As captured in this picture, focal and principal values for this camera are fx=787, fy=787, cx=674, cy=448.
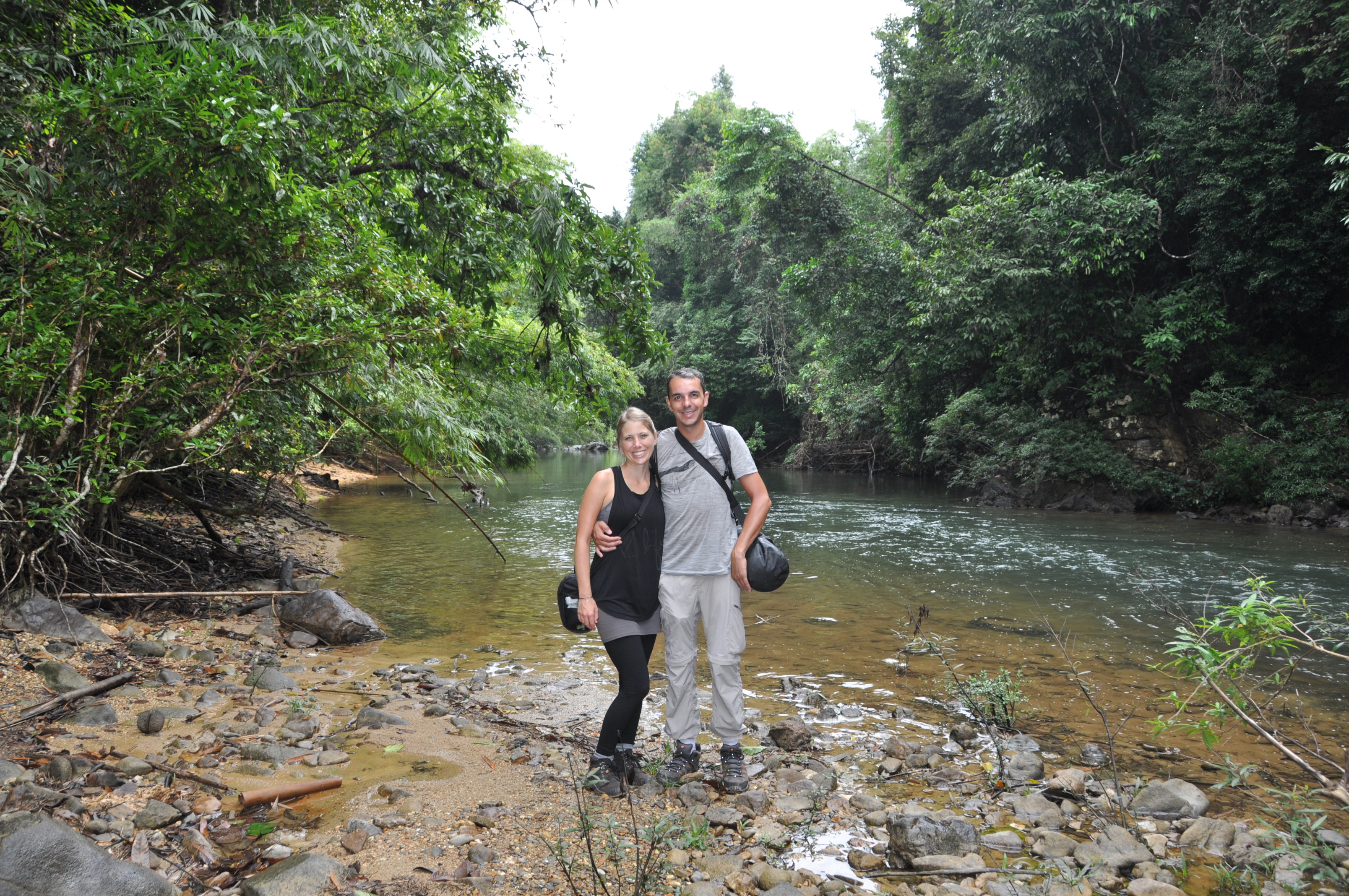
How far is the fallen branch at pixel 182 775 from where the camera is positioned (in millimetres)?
3299

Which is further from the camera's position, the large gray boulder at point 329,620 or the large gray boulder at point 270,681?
the large gray boulder at point 329,620

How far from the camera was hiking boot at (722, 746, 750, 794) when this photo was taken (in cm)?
370

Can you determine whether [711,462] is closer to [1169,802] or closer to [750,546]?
[750,546]

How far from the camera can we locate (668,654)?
12.3 ft

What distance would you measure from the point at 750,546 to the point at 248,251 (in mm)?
3590

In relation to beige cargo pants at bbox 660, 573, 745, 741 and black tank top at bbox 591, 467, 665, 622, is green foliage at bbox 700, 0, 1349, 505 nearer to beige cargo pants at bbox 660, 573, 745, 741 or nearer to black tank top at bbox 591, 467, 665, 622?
beige cargo pants at bbox 660, 573, 745, 741

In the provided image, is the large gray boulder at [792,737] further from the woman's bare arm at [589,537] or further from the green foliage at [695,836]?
the woman's bare arm at [589,537]

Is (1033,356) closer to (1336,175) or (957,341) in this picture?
(957,341)

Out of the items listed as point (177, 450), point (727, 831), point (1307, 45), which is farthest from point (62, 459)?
point (1307, 45)

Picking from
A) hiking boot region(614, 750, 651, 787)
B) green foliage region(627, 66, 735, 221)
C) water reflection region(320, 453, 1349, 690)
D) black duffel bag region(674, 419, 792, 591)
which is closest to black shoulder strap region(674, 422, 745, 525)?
black duffel bag region(674, 419, 792, 591)

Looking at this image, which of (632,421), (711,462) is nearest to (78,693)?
(632,421)

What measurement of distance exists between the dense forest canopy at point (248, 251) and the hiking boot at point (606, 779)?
3.14m

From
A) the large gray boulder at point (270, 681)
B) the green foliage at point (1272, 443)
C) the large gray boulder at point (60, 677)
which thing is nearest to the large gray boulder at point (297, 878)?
the large gray boulder at point (60, 677)

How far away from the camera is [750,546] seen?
3695 mm
